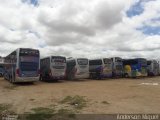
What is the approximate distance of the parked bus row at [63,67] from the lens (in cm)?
2506

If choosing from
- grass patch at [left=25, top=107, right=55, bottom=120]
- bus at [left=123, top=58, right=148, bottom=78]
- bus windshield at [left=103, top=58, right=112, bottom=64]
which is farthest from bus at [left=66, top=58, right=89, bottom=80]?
grass patch at [left=25, top=107, right=55, bottom=120]

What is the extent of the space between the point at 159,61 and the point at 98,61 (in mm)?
18911

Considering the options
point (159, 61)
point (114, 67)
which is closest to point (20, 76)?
point (114, 67)

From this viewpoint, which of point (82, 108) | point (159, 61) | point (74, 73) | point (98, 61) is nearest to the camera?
point (82, 108)

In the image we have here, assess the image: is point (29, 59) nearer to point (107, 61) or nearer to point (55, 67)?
point (55, 67)

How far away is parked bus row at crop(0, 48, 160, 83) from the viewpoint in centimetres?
2506

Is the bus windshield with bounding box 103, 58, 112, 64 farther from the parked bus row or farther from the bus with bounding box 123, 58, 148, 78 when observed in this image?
the bus with bounding box 123, 58, 148, 78

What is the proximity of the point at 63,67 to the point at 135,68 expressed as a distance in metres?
13.5

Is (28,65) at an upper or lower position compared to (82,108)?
upper

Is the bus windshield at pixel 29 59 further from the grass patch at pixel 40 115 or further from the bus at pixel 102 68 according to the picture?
the grass patch at pixel 40 115

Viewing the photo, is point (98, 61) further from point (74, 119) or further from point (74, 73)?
point (74, 119)

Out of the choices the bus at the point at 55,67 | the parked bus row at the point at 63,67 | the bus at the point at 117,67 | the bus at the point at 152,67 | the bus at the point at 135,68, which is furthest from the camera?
the bus at the point at 152,67

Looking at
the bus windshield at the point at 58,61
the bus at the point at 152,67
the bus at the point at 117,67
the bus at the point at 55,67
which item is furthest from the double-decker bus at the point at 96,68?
the bus at the point at 152,67

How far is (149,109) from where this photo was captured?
11.4m
